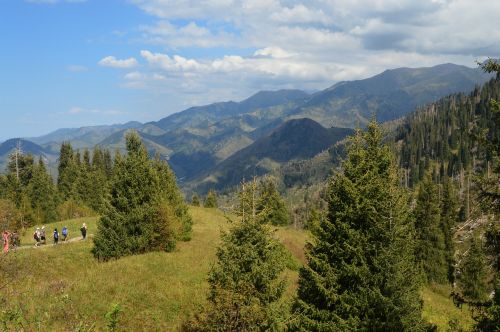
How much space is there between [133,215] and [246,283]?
17096mm

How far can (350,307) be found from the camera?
15.2 m

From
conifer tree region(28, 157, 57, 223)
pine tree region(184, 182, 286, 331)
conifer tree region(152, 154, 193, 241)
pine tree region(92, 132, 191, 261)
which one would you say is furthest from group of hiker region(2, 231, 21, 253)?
conifer tree region(28, 157, 57, 223)

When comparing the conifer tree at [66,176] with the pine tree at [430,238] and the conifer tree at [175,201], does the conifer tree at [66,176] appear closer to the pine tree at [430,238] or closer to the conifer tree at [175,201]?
the conifer tree at [175,201]

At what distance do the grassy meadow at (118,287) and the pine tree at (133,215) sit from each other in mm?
1628

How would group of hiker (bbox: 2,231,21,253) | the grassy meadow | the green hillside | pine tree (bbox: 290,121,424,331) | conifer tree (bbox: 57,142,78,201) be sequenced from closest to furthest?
pine tree (bbox: 290,121,424,331), the grassy meadow, the green hillside, group of hiker (bbox: 2,231,21,253), conifer tree (bbox: 57,142,78,201)

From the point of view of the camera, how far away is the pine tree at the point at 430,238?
54625 millimetres

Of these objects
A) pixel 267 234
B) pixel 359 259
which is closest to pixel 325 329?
pixel 359 259

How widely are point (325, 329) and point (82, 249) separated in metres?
24.6

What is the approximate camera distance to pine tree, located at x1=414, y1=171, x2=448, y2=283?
2151 inches

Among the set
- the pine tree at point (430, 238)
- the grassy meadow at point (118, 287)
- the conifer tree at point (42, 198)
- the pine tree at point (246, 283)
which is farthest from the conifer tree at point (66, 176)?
the pine tree at point (246, 283)

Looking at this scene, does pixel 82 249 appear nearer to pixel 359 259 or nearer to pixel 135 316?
pixel 135 316

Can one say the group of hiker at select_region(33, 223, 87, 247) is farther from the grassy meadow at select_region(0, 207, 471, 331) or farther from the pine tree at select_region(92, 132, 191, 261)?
the pine tree at select_region(92, 132, 191, 261)

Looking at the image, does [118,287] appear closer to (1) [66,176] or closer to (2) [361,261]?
(2) [361,261]

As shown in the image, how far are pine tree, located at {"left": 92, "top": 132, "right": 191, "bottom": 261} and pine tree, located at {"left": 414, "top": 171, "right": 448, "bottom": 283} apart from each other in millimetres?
36397
